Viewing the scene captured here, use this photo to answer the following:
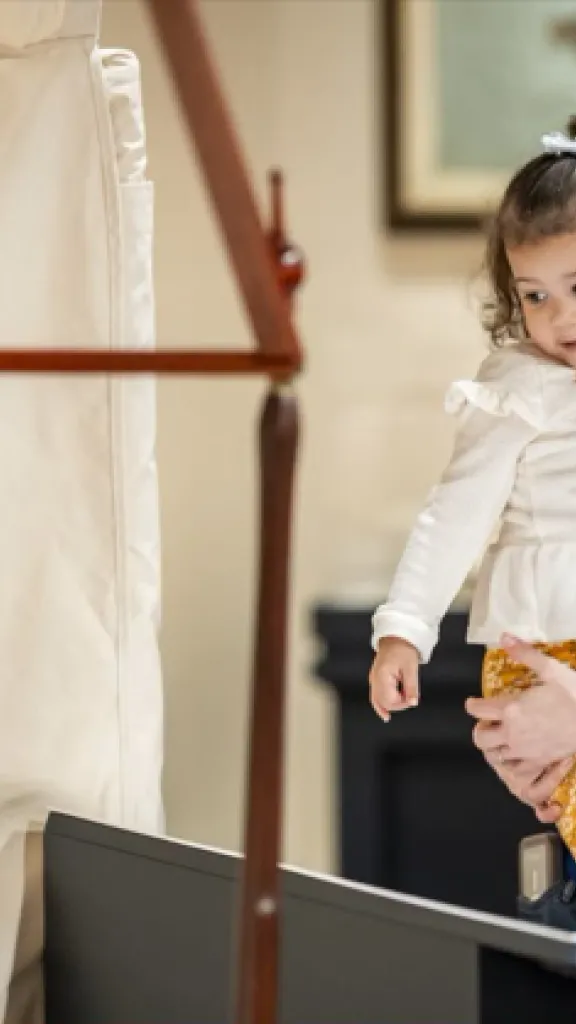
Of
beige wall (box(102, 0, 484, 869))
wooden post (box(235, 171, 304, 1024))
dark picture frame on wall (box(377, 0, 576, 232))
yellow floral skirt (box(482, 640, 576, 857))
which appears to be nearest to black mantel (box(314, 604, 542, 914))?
beige wall (box(102, 0, 484, 869))

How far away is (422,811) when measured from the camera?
221 centimetres

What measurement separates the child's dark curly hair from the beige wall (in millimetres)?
1194

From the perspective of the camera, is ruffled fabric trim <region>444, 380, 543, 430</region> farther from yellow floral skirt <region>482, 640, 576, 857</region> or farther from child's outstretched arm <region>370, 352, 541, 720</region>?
yellow floral skirt <region>482, 640, 576, 857</region>

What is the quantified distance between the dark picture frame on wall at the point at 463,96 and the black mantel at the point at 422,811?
0.64 metres

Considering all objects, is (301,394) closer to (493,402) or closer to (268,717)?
(493,402)

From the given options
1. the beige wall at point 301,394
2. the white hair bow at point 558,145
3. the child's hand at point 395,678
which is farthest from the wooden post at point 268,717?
the beige wall at point 301,394

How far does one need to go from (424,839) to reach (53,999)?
1.23 m

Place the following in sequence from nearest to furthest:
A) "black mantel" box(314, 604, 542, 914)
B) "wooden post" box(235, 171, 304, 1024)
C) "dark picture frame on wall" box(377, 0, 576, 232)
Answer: "wooden post" box(235, 171, 304, 1024), "black mantel" box(314, 604, 542, 914), "dark picture frame on wall" box(377, 0, 576, 232)

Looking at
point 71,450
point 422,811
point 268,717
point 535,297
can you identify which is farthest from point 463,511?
point 422,811

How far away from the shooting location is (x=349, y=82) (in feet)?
7.60

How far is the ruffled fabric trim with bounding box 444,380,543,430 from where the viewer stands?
1018mm

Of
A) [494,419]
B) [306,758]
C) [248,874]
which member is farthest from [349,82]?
[248,874]

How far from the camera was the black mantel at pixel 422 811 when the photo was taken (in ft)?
7.12

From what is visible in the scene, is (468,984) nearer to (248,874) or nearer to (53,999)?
(248,874)
